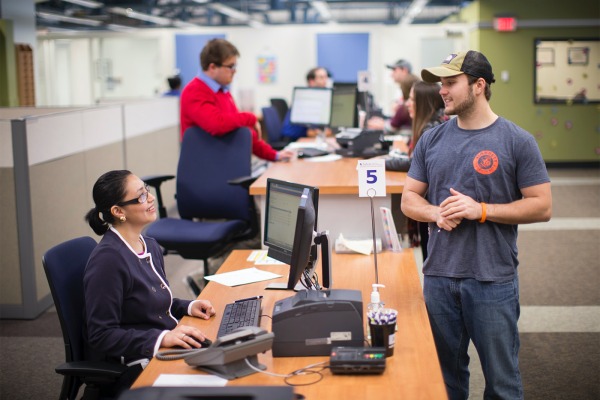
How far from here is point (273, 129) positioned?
30.6 feet

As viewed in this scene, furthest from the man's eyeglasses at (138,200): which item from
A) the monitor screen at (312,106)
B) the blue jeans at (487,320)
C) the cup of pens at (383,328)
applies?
the monitor screen at (312,106)

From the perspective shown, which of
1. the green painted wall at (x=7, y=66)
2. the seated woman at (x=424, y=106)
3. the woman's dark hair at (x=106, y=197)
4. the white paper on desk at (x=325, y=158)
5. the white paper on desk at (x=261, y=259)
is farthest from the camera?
the green painted wall at (x=7, y=66)

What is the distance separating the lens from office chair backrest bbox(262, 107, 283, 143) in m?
9.12

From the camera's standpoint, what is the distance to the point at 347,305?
86.9 inches

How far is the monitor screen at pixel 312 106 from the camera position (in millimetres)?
7762

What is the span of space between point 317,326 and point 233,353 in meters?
0.28

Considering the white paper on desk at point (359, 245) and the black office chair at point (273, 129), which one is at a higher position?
the black office chair at point (273, 129)

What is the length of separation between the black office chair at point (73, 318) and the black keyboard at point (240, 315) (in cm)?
36

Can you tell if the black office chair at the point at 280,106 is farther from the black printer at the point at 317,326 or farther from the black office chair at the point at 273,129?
the black printer at the point at 317,326

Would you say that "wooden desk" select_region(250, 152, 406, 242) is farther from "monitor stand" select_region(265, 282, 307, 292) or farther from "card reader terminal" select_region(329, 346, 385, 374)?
"card reader terminal" select_region(329, 346, 385, 374)

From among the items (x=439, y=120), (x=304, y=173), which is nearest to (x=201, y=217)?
(x=304, y=173)

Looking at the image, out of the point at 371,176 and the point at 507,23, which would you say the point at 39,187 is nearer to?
the point at 371,176

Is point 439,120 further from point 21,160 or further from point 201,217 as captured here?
point 21,160

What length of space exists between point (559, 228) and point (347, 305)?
596 centimetres
